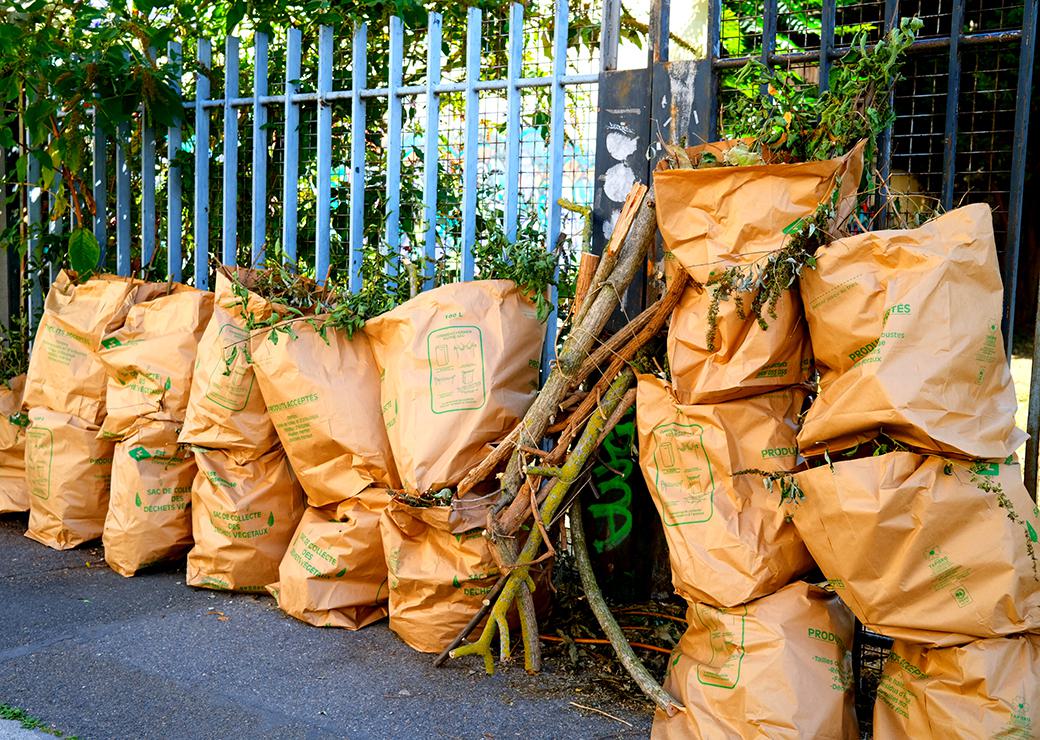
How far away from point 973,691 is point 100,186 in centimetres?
438

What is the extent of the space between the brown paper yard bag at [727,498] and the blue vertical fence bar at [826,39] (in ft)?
3.18

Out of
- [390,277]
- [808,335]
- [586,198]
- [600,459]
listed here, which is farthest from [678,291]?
[390,277]

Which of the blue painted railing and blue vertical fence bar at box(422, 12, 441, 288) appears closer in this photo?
the blue painted railing

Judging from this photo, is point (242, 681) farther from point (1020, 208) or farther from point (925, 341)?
point (1020, 208)

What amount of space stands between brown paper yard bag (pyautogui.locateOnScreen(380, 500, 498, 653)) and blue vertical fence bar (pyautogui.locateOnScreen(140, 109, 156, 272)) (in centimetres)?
227

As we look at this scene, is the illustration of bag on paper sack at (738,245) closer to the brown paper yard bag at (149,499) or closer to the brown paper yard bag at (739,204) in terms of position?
the brown paper yard bag at (739,204)

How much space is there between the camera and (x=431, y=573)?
2.99m

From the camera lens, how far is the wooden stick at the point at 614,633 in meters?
2.56

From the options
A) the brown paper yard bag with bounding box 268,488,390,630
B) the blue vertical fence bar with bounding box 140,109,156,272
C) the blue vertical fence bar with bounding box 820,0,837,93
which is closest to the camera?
the blue vertical fence bar with bounding box 820,0,837,93

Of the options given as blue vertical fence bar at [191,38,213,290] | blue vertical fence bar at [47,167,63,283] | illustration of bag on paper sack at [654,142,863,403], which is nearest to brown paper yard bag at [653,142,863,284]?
illustration of bag on paper sack at [654,142,863,403]

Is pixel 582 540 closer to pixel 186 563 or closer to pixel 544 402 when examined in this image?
pixel 544 402

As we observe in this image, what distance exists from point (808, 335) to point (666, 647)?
1119mm

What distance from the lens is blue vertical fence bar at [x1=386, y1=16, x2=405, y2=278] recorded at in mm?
3703

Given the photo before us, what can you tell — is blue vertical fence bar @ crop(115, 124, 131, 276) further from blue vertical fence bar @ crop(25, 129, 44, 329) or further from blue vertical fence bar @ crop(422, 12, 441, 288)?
blue vertical fence bar @ crop(422, 12, 441, 288)
